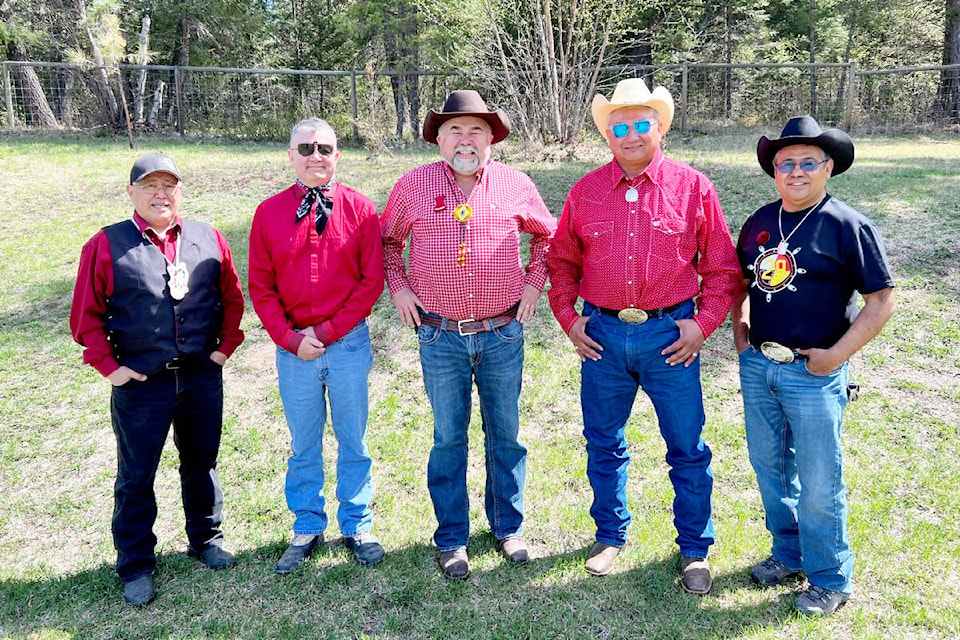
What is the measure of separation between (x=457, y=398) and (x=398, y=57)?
18.3m

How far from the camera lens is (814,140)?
2.91m

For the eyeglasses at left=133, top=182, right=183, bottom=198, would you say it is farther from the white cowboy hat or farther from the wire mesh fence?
the wire mesh fence

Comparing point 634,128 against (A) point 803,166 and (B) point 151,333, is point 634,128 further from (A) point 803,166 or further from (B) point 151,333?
(B) point 151,333

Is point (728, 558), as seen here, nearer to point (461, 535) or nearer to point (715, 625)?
point (715, 625)

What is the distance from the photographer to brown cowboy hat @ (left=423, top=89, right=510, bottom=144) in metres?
3.20

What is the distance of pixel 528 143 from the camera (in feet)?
38.0

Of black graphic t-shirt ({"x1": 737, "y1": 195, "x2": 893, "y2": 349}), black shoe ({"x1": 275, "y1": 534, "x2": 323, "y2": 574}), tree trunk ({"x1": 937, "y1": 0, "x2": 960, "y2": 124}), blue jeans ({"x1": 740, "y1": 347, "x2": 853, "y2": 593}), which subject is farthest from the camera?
tree trunk ({"x1": 937, "y1": 0, "x2": 960, "y2": 124})

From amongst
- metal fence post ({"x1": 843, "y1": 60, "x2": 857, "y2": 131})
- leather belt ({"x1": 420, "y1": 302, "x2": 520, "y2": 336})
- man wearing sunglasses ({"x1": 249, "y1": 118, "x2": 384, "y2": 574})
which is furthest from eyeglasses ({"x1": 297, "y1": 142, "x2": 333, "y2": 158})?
metal fence post ({"x1": 843, "y1": 60, "x2": 857, "y2": 131})

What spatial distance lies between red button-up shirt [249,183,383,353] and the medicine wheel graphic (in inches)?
66.8

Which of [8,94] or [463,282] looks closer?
[463,282]

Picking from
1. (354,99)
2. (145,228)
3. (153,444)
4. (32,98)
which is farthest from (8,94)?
(153,444)

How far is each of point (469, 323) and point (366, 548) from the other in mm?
1267

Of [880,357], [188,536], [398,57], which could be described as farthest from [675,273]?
[398,57]

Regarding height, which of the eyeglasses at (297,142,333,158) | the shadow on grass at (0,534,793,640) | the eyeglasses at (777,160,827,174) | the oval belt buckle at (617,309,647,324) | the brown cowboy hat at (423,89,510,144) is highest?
the brown cowboy hat at (423,89,510,144)
